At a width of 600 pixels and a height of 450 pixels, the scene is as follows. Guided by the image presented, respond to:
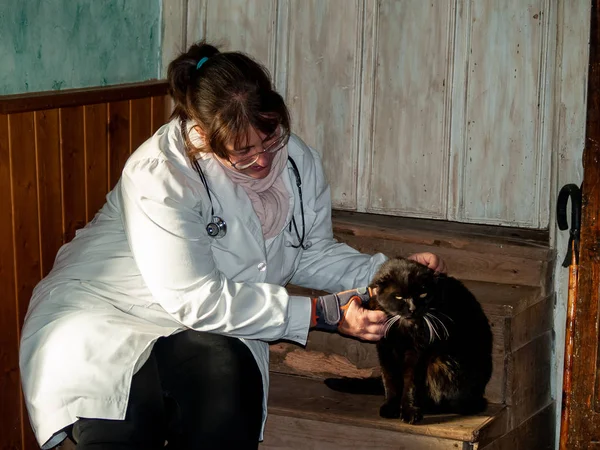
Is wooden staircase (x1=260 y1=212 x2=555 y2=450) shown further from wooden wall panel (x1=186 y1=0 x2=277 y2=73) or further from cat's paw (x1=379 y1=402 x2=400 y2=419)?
wooden wall panel (x1=186 y1=0 x2=277 y2=73)

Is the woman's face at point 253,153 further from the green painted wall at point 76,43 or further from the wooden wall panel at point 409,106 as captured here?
the wooden wall panel at point 409,106

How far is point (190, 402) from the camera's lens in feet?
6.25

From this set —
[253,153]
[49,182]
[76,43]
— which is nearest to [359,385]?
[253,153]

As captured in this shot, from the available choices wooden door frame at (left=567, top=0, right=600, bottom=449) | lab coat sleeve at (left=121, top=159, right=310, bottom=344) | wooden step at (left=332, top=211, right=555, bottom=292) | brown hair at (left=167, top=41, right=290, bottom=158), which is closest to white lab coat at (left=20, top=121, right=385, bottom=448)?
lab coat sleeve at (left=121, top=159, right=310, bottom=344)

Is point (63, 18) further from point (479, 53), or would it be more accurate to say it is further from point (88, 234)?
point (479, 53)

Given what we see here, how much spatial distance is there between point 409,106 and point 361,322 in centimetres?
91

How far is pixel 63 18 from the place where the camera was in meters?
2.40

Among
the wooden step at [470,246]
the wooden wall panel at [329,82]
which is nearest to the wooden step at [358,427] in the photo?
the wooden step at [470,246]

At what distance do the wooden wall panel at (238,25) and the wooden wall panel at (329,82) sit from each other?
0.07m

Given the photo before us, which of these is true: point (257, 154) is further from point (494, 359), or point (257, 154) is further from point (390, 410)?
point (494, 359)

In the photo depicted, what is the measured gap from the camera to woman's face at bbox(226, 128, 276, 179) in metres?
2.00

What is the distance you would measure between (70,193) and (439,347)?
1.05 metres

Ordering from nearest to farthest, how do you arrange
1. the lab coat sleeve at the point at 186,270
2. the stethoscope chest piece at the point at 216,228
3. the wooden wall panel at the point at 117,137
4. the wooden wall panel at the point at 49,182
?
the lab coat sleeve at the point at 186,270, the stethoscope chest piece at the point at 216,228, the wooden wall panel at the point at 49,182, the wooden wall panel at the point at 117,137

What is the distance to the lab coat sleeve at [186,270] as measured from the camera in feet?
6.48
